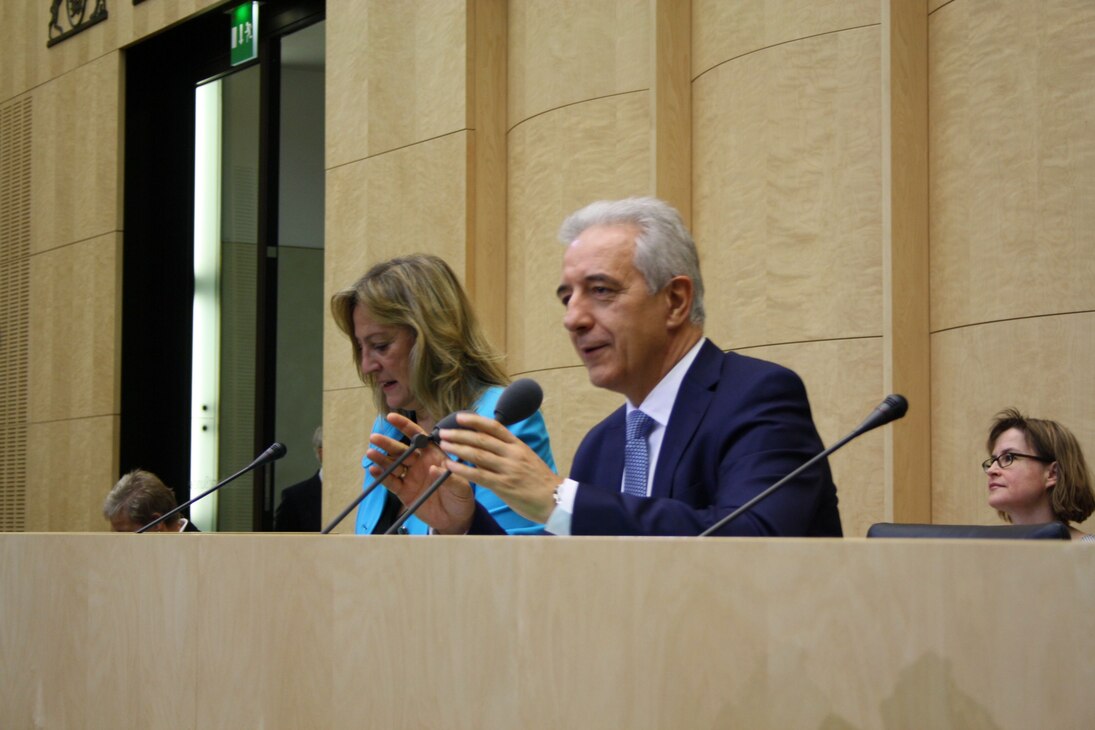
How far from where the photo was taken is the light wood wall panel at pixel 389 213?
5715 millimetres

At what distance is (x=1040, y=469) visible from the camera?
12.1ft

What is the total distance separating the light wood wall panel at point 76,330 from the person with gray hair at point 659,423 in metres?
5.66

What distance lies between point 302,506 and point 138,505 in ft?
6.22

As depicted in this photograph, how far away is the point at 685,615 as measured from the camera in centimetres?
149

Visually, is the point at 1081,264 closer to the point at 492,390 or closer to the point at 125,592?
the point at 492,390

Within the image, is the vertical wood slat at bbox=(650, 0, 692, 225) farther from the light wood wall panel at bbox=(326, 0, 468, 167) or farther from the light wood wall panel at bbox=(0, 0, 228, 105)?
the light wood wall panel at bbox=(0, 0, 228, 105)

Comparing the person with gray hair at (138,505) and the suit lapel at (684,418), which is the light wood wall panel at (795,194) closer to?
the suit lapel at (684,418)

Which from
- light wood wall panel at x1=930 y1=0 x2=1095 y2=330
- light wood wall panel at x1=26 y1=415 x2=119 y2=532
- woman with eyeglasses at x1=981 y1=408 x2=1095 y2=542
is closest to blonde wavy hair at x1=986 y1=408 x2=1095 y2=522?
woman with eyeglasses at x1=981 y1=408 x2=1095 y2=542

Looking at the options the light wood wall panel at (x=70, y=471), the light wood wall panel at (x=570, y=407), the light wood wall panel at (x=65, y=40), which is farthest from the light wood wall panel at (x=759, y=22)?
the light wood wall panel at (x=70, y=471)

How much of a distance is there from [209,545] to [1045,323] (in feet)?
9.21

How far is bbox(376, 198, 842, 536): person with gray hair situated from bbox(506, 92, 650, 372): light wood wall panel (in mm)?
2454

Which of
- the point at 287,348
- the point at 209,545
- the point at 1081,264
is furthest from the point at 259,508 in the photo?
the point at 209,545

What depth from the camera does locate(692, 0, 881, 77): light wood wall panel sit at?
14.9 ft

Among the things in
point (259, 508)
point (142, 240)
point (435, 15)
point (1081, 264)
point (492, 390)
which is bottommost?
point (259, 508)
